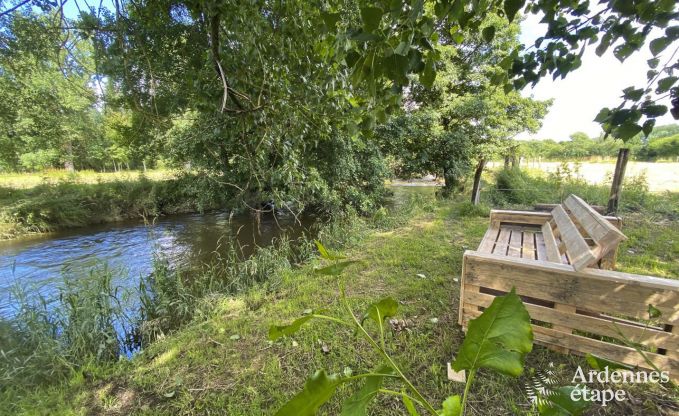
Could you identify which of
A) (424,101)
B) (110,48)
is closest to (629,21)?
(110,48)

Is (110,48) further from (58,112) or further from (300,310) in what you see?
(58,112)

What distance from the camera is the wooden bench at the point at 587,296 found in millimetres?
1629

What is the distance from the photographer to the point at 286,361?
2195mm

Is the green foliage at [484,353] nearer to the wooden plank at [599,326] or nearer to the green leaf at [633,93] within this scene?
the green leaf at [633,93]

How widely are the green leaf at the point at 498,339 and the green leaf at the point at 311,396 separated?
20 centimetres

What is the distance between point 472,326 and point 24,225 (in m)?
11.8

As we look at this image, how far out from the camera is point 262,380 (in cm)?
203

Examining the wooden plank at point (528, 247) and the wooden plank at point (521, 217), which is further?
the wooden plank at point (521, 217)

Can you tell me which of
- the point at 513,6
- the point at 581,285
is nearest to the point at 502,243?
the point at 581,285

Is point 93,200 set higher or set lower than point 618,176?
lower

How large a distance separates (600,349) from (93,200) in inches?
497

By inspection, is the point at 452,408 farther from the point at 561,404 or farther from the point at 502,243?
the point at 502,243

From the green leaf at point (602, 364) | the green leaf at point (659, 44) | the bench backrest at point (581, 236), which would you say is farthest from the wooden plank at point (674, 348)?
the green leaf at point (602, 364)

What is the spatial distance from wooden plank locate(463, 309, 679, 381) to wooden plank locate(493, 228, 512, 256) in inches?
27.4
